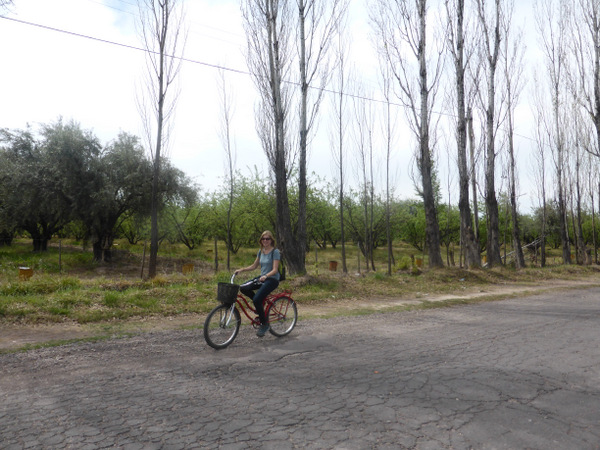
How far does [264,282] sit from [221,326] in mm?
961

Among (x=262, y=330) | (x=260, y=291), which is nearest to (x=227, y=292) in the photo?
(x=260, y=291)

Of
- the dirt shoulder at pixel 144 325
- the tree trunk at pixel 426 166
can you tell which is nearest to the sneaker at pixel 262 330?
the dirt shoulder at pixel 144 325

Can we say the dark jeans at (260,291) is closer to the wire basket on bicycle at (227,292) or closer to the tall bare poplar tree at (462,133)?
the wire basket on bicycle at (227,292)

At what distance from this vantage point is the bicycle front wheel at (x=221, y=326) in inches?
240

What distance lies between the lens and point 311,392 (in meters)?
4.27

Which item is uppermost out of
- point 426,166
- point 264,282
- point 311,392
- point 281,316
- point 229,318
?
point 426,166

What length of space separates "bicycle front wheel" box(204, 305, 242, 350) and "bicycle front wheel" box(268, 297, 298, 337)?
715 millimetres

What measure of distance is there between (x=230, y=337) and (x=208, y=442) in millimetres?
3250

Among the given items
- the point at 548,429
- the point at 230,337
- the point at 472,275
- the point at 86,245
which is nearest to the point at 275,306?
the point at 230,337

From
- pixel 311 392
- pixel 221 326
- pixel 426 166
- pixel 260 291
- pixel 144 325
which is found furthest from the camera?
pixel 426 166

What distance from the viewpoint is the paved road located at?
3277mm

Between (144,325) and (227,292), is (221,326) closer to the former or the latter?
(227,292)

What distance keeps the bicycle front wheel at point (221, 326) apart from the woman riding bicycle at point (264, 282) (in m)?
0.39

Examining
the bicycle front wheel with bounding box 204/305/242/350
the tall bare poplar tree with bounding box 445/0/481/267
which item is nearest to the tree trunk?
the tall bare poplar tree with bounding box 445/0/481/267
